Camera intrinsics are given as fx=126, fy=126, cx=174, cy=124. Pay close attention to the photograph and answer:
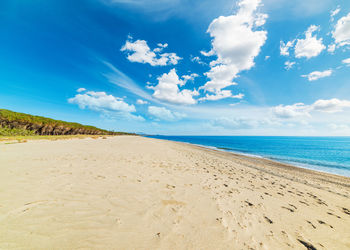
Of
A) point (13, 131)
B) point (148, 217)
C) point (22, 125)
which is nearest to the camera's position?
point (148, 217)

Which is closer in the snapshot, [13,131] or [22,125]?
[13,131]

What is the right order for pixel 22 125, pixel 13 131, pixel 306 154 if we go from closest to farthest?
1. pixel 13 131
2. pixel 22 125
3. pixel 306 154

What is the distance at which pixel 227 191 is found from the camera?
19.1 ft

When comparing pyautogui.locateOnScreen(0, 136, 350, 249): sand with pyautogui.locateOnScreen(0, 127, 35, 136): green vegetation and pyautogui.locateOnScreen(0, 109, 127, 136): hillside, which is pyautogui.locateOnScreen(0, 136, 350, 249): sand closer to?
pyautogui.locateOnScreen(0, 127, 35, 136): green vegetation

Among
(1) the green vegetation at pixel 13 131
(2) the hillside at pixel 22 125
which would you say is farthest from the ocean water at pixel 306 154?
(2) the hillside at pixel 22 125

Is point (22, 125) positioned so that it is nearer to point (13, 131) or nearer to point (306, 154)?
point (13, 131)

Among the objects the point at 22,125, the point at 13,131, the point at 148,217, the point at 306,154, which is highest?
the point at 22,125

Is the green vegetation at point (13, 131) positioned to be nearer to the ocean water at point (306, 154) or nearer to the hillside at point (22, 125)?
the hillside at point (22, 125)

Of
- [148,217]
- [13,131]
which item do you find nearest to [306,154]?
[148,217]

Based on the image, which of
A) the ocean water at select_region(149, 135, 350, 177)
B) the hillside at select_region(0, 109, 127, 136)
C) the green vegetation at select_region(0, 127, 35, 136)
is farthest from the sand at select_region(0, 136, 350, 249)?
the hillside at select_region(0, 109, 127, 136)

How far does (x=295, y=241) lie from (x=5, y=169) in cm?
1155

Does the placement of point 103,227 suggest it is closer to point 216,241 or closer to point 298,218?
point 216,241

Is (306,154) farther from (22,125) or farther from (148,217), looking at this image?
(22,125)

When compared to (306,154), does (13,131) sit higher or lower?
higher
